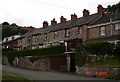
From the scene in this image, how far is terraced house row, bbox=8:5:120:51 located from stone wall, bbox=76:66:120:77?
9.37 m

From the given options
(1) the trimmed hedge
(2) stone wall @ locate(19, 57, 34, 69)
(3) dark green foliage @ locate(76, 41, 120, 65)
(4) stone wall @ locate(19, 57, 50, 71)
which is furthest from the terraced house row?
(2) stone wall @ locate(19, 57, 34, 69)

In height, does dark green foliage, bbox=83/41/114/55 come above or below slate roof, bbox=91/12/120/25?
below

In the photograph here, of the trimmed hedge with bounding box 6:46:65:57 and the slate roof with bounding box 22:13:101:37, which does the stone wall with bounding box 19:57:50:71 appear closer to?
the trimmed hedge with bounding box 6:46:65:57

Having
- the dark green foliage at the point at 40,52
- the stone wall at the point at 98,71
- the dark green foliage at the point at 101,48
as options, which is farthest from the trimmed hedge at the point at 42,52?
the stone wall at the point at 98,71

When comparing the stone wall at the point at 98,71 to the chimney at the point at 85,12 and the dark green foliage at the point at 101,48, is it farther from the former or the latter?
the chimney at the point at 85,12

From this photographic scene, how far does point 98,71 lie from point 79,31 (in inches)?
939

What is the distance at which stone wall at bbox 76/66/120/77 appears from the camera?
132 ft

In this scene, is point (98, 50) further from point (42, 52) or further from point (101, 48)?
point (42, 52)

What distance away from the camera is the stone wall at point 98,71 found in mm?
40219

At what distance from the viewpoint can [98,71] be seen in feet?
140

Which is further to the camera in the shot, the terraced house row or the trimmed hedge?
the trimmed hedge

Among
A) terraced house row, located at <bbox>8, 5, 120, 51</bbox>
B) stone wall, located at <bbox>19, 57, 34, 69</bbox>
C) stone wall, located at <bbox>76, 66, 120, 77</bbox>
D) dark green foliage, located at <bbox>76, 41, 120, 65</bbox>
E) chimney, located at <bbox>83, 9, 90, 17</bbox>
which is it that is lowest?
stone wall, located at <bbox>76, 66, 120, 77</bbox>

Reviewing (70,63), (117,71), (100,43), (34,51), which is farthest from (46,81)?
(34,51)

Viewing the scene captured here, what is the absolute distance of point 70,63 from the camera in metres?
55.9
